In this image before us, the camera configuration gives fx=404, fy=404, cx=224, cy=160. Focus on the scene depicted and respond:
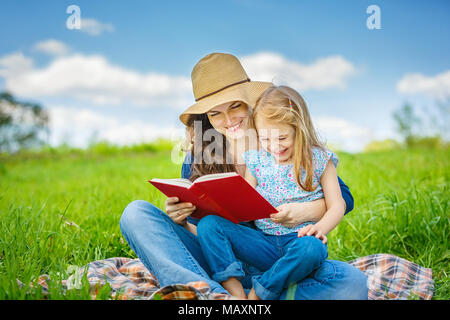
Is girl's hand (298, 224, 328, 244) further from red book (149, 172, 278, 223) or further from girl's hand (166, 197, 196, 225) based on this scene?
girl's hand (166, 197, 196, 225)

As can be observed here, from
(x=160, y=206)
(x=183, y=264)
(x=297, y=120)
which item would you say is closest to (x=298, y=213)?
(x=297, y=120)

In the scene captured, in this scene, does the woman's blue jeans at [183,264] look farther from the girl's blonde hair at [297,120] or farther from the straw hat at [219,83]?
the straw hat at [219,83]

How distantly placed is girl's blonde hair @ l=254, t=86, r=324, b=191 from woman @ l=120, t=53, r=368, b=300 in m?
0.14

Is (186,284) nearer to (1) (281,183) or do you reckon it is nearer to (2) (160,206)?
(1) (281,183)

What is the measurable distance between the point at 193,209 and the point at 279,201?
0.48m

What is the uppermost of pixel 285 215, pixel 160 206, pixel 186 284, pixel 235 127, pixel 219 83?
pixel 219 83

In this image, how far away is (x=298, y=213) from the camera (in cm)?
210

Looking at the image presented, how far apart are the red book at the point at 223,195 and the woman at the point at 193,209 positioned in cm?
12

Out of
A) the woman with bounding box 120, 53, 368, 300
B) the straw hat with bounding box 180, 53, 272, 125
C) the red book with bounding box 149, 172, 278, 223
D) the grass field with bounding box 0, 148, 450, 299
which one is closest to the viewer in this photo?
the red book with bounding box 149, 172, 278, 223

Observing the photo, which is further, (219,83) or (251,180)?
(219,83)

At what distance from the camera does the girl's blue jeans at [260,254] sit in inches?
73.3

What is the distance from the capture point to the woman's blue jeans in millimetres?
1938

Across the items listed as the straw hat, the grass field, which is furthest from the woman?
the grass field
